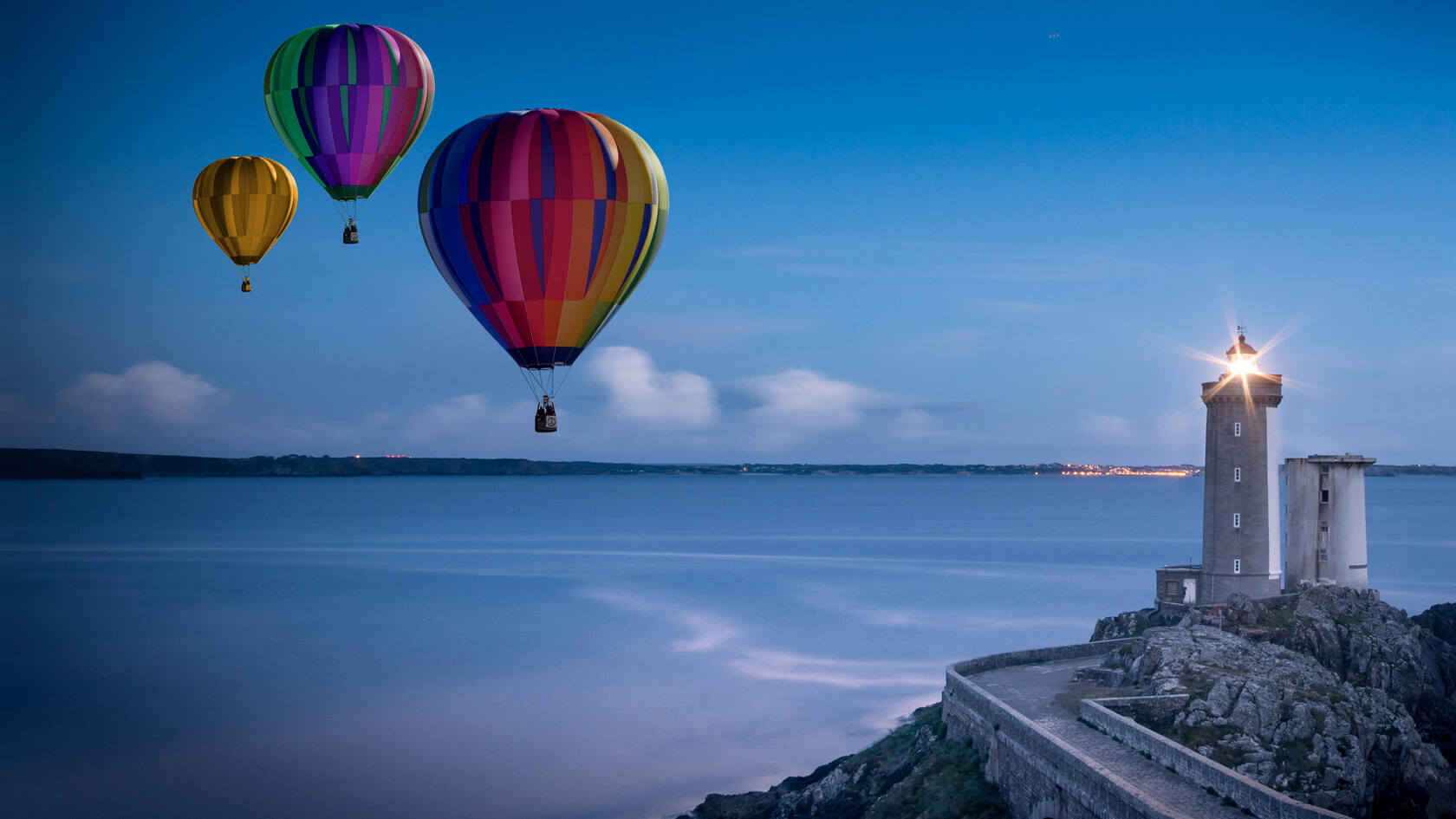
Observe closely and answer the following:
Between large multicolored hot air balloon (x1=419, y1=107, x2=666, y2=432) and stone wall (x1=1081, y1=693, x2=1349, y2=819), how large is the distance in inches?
493

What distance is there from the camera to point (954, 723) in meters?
26.6

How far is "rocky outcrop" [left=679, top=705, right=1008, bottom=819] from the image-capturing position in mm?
23094

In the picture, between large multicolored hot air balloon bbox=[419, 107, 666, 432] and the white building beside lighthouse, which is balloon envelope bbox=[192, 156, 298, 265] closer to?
large multicolored hot air balloon bbox=[419, 107, 666, 432]

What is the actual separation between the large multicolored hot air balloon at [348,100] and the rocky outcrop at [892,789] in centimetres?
1872

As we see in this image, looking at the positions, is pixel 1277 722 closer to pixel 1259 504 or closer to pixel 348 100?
pixel 1259 504

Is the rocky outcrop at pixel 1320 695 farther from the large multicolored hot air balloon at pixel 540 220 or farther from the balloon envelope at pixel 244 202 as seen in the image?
the balloon envelope at pixel 244 202

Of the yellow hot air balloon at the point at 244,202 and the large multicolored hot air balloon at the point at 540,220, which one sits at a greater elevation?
the yellow hot air balloon at the point at 244,202

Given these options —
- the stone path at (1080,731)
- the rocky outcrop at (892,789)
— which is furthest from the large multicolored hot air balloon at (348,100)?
the stone path at (1080,731)

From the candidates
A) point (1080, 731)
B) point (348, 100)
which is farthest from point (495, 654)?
point (1080, 731)

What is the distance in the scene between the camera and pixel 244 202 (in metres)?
40.2

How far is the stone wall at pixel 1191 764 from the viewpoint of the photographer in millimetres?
16203

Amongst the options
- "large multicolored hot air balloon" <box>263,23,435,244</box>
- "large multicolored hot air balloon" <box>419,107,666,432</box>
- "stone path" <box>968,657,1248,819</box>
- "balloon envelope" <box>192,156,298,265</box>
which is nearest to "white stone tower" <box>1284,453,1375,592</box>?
"stone path" <box>968,657,1248,819</box>

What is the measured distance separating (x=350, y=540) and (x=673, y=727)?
3155 inches

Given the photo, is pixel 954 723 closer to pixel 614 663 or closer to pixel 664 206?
pixel 664 206
